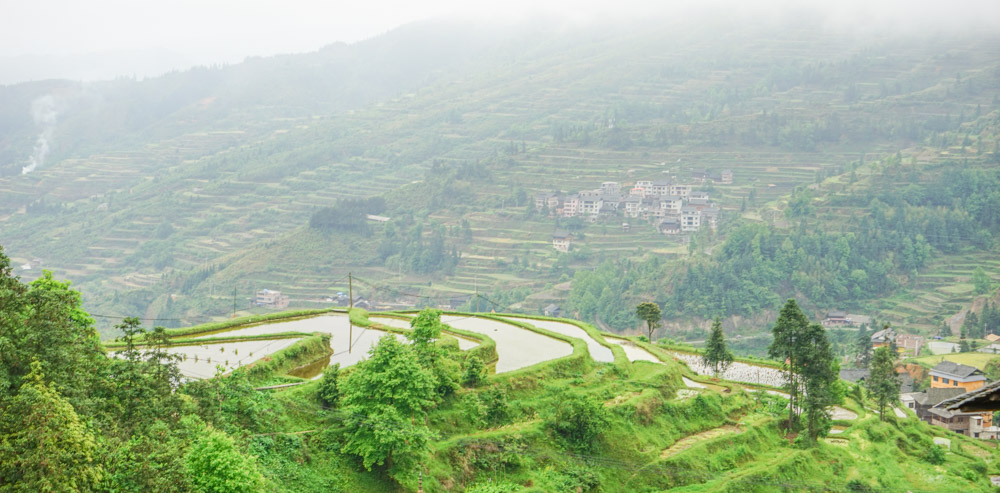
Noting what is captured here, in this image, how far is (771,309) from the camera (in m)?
69.0

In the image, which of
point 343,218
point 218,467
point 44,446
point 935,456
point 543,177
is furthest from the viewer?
point 543,177

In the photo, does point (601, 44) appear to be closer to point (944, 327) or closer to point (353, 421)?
point (944, 327)

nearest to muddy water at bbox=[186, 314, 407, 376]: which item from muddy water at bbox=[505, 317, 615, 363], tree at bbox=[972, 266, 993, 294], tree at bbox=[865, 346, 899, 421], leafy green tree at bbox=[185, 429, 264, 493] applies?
muddy water at bbox=[505, 317, 615, 363]

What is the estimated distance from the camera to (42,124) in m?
174

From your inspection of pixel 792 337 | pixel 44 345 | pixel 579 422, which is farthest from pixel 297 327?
pixel 792 337

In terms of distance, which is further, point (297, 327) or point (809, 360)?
point (297, 327)

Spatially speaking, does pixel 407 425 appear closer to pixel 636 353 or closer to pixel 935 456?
pixel 636 353

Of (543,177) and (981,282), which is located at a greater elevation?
(543,177)

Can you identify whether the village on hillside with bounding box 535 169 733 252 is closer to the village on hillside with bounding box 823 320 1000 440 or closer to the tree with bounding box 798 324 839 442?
the village on hillside with bounding box 823 320 1000 440

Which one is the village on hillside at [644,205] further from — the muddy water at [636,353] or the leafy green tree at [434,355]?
the leafy green tree at [434,355]

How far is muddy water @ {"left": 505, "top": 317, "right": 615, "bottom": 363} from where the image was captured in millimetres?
26659

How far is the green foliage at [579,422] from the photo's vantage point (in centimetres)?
1997

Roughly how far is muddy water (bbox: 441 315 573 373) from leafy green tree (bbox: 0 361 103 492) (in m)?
12.8

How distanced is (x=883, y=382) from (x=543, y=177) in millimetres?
75117
